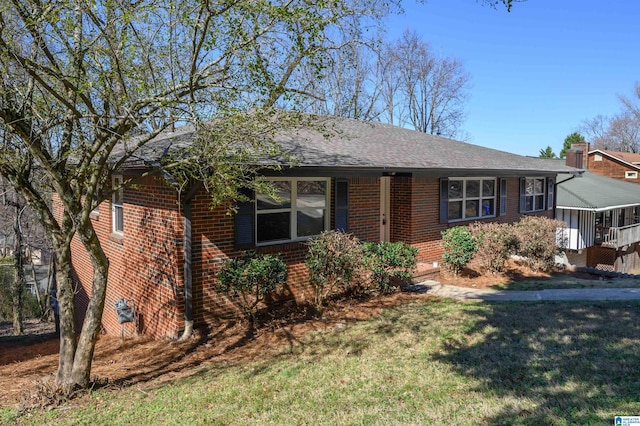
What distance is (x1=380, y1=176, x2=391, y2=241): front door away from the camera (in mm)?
11477

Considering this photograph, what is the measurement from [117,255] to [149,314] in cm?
207

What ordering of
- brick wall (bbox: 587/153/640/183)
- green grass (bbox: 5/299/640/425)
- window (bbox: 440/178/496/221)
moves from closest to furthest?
green grass (bbox: 5/299/640/425), window (bbox: 440/178/496/221), brick wall (bbox: 587/153/640/183)

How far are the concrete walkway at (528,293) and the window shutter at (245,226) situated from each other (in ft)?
12.7

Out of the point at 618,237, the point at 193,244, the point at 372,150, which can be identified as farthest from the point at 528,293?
the point at 618,237

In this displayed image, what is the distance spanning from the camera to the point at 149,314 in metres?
8.46

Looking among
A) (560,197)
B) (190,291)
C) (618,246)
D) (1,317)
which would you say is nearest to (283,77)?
(190,291)

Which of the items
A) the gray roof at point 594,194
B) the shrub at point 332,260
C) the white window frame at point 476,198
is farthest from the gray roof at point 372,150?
the gray roof at point 594,194

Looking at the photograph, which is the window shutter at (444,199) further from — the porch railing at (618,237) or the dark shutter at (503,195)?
the porch railing at (618,237)

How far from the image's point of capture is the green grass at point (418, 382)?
4262 millimetres

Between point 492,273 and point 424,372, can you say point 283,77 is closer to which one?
point 424,372

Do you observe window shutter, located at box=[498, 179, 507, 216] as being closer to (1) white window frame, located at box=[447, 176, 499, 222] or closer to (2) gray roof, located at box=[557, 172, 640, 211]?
(1) white window frame, located at box=[447, 176, 499, 222]

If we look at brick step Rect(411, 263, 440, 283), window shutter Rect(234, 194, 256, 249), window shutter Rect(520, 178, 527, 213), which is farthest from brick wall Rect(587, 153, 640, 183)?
window shutter Rect(234, 194, 256, 249)

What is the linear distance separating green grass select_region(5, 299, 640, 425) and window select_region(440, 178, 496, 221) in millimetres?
5759

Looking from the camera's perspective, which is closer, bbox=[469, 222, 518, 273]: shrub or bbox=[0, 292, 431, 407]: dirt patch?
bbox=[0, 292, 431, 407]: dirt patch
